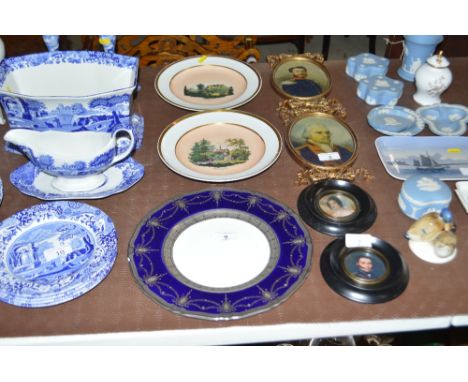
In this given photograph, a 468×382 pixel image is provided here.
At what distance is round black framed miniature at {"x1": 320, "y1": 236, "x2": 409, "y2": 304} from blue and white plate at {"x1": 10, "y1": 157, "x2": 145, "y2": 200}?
49 cm

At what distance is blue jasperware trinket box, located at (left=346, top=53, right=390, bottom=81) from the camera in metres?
1.51

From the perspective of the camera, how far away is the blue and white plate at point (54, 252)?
0.95 m

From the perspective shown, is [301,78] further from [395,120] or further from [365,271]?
[365,271]

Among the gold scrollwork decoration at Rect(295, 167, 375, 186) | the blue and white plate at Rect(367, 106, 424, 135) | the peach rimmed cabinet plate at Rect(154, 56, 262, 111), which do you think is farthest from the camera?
the peach rimmed cabinet plate at Rect(154, 56, 262, 111)

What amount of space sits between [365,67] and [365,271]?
2.48 feet

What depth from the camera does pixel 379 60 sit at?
155 centimetres

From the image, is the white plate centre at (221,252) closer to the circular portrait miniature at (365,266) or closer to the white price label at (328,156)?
the circular portrait miniature at (365,266)

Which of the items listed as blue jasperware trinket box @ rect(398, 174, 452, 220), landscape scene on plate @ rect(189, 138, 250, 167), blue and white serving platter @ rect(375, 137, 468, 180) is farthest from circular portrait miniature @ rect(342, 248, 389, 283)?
landscape scene on plate @ rect(189, 138, 250, 167)

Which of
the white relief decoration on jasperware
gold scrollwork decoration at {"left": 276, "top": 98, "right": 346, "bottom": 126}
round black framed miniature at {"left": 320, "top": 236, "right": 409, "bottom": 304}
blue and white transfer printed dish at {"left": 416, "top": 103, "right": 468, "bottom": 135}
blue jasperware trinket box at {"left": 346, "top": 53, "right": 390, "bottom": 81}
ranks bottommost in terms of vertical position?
round black framed miniature at {"left": 320, "top": 236, "right": 409, "bottom": 304}

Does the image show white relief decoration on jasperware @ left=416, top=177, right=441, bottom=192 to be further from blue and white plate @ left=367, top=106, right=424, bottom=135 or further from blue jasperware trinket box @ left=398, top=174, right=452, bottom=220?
blue and white plate @ left=367, top=106, right=424, bottom=135

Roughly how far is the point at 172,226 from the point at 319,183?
36cm

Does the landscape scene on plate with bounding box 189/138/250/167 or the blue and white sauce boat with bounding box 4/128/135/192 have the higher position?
the blue and white sauce boat with bounding box 4/128/135/192

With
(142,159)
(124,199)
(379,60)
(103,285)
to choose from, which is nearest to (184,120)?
(142,159)
